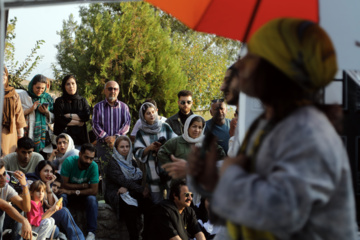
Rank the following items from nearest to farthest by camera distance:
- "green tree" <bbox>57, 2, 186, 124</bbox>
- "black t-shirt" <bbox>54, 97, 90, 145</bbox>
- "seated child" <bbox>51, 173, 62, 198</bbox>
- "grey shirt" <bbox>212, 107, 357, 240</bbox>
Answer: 1. "grey shirt" <bbox>212, 107, 357, 240</bbox>
2. "seated child" <bbox>51, 173, 62, 198</bbox>
3. "black t-shirt" <bbox>54, 97, 90, 145</bbox>
4. "green tree" <bbox>57, 2, 186, 124</bbox>

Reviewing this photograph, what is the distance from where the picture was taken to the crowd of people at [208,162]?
1.63 meters

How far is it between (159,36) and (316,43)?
592 inches

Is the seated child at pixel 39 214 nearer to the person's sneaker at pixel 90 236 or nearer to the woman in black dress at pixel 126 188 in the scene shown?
the person's sneaker at pixel 90 236

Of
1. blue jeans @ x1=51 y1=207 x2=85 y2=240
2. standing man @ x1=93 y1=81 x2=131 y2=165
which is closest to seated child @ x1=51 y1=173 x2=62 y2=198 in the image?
blue jeans @ x1=51 y1=207 x2=85 y2=240

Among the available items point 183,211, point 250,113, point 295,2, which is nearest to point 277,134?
point 295,2

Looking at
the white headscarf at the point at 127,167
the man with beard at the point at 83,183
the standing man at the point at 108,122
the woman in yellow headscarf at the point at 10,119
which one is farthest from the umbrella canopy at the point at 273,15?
the standing man at the point at 108,122

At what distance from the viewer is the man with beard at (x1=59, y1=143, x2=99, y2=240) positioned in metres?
6.93

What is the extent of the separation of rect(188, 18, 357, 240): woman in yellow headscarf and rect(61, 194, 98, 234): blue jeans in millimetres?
5332

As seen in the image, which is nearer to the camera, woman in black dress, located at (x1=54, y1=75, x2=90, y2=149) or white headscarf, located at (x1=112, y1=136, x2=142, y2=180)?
white headscarf, located at (x1=112, y1=136, x2=142, y2=180)

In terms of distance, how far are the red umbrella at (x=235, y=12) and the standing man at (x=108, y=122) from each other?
4.97m

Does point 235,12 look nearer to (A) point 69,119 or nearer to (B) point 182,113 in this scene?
(B) point 182,113

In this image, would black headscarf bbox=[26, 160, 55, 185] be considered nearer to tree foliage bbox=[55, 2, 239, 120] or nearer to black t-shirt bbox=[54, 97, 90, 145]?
black t-shirt bbox=[54, 97, 90, 145]

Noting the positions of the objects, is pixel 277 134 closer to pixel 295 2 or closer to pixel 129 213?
pixel 295 2

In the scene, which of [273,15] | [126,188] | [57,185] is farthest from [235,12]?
[126,188]
